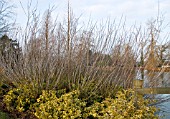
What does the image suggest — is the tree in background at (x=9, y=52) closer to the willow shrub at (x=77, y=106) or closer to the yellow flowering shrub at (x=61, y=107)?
the willow shrub at (x=77, y=106)

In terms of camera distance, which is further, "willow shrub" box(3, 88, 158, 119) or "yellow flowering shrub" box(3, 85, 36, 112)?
"yellow flowering shrub" box(3, 85, 36, 112)

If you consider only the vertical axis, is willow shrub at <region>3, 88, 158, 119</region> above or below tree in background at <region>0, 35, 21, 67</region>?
below

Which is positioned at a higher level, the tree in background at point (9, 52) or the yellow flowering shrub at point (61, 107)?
the tree in background at point (9, 52)

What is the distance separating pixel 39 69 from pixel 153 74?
2.50 m

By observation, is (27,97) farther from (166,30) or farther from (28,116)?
(166,30)

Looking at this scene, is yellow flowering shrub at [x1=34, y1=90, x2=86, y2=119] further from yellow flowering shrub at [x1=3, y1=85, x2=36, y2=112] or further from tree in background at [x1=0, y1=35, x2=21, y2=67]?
tree in background at [x1=0, y1=35, x2=21, y2=67]

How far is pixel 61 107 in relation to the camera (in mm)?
4340

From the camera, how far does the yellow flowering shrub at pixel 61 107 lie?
4227 millimetres

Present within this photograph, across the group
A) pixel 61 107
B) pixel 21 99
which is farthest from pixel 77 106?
pixel 21 99

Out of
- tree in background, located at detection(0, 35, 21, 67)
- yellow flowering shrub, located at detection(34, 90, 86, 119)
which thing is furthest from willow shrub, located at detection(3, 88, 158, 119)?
tree in background, located at detection(0, 35, 21, 67)

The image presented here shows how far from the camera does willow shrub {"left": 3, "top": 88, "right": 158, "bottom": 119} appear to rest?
3609mm

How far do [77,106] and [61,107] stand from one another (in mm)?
308

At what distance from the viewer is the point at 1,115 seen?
4910 millimetres

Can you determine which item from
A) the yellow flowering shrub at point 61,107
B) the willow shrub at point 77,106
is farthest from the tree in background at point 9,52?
the yellow flowering shrub at point 61,107
